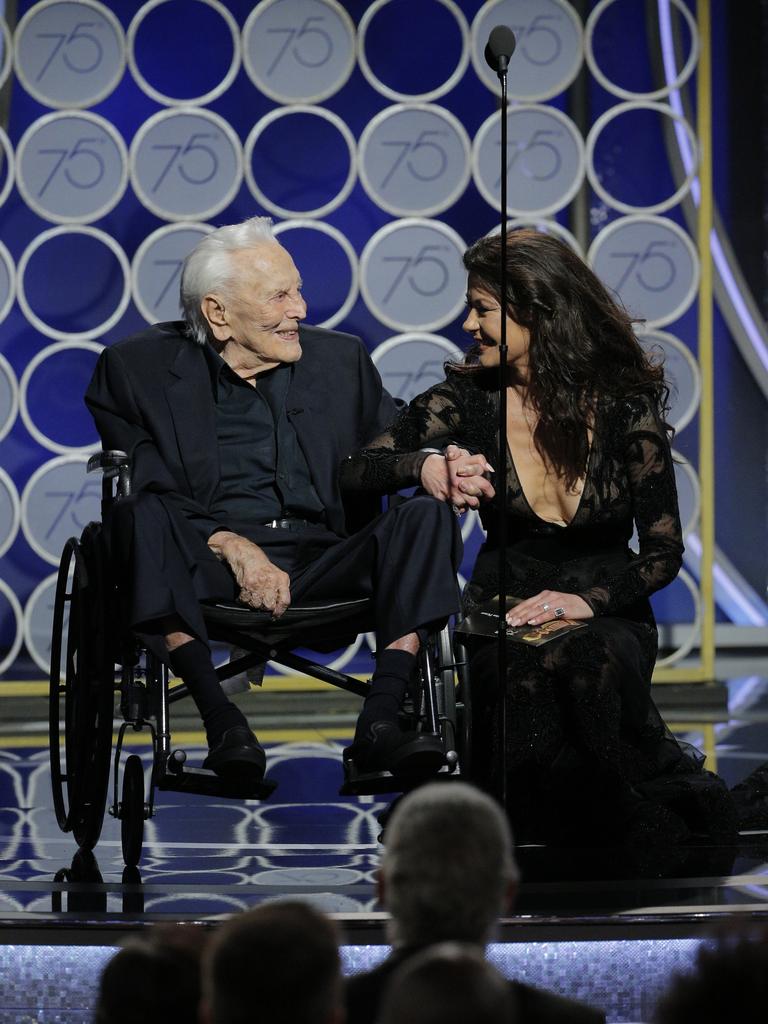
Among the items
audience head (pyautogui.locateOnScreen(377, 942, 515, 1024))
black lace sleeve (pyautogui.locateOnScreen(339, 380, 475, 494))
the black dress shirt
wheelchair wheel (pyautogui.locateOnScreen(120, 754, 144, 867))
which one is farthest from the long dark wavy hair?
audience head (pyautogui.locateOnScreen(377, 942, 515, 1024))

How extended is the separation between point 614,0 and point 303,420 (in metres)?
2.43

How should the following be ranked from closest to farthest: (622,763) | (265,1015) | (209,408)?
1. (265,1015)
2. (622,763)
3. (209,408)

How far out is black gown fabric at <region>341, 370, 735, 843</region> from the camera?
Result: 3412mm

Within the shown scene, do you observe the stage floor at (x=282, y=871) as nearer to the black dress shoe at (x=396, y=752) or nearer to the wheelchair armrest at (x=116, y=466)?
the black dress shoe at (x=396, y=752)

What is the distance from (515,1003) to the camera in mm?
1482

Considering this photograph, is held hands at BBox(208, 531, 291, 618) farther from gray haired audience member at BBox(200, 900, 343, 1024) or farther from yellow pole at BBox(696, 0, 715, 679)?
yellow pole at BBox(696, 0, 715, 679)

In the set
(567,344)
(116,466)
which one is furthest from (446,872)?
(567,344)

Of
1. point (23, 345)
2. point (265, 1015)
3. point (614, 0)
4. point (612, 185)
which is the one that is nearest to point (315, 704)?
point (23, 345)

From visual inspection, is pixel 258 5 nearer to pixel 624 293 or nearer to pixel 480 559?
pixel 624 293

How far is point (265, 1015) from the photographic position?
1.35m

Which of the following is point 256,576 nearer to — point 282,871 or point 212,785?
point 212,785

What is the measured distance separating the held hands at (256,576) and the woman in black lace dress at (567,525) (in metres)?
0.34

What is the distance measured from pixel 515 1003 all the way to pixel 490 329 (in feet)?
7.33

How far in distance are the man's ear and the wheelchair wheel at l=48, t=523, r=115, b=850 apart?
0.60 m
